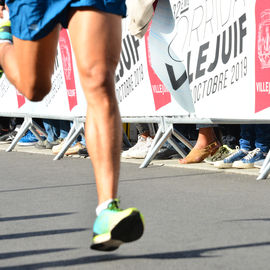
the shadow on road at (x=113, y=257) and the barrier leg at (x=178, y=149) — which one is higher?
the shadow on road at (x=113, y=257)

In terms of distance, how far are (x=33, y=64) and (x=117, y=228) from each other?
89 cm

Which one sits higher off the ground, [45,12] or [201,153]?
[45,12]

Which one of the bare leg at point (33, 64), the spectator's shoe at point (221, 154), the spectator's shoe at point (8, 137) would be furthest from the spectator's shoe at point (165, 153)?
the bare leg at point (33, 64)

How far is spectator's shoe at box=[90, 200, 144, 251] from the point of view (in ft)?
10.4

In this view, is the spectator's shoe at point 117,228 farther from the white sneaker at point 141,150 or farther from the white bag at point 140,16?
the white sneaker at point 141,150

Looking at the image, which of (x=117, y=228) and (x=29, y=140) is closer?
(x=117, y=228)

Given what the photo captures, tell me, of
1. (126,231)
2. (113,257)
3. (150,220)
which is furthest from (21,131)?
(126,231)

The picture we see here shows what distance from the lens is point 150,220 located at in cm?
475

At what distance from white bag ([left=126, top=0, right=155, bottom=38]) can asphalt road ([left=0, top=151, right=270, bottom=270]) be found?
133 cm

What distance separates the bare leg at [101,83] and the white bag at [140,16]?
352 cm

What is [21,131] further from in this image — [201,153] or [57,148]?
[201,153]

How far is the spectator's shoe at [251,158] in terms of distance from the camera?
7.05 meters

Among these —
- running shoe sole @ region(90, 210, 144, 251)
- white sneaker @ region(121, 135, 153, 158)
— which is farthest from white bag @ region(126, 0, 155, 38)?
running shoe sole @ region(90, 210, 144, 251)

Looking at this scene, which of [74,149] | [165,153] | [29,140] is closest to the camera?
[165,153]
